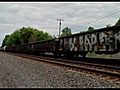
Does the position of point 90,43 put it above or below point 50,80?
above

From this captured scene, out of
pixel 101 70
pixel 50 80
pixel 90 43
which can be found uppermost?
pixel 90 43

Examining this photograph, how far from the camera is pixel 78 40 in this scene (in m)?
26.1

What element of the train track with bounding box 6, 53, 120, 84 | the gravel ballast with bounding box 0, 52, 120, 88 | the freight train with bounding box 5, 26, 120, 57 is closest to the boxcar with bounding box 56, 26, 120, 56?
the freight train with bounding box 5, 26, 120, 57

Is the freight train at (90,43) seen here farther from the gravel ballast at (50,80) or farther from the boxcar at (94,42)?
the gravel ballast at (50,80)

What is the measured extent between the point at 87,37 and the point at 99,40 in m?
2.51

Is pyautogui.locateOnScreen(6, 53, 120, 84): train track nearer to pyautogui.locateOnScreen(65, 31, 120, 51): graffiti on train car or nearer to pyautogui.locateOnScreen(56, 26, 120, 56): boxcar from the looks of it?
pyautogui.locateOnScreen(56, 26, 120, 56): boxcar

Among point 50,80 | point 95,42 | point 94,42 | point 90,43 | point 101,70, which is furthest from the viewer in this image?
point 90,43

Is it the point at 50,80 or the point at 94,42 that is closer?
the point at 50,80

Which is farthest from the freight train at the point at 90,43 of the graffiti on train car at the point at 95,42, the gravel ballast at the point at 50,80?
the gravel ballast at the point at 50,80

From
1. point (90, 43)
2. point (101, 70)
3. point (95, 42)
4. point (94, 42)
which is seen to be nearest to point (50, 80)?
point (101, 70)

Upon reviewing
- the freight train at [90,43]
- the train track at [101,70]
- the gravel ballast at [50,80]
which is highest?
the freight train at [90,43]

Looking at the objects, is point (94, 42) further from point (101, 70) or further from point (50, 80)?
point (50, 80)

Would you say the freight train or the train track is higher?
the freight train

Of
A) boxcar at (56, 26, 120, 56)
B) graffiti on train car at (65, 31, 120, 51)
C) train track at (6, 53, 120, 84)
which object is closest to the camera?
train track at (6, 53, 120, 84)
